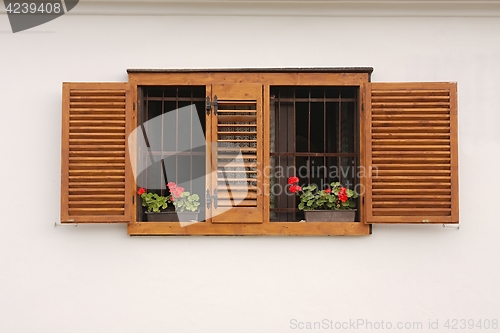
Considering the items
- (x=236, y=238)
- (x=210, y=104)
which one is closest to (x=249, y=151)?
(x=210, y=104)

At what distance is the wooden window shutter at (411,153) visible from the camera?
4.53 m

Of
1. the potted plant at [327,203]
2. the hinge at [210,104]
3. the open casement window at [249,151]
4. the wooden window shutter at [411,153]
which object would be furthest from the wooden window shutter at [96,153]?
the wooden window shutter at [411,153]

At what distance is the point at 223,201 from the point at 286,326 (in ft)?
3.68

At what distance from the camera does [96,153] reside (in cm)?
458

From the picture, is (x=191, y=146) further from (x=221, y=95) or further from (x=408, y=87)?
(x=408, y=87)

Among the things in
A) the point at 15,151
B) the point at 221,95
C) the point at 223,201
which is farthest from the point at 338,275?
the point at 15,151

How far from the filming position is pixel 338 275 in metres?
4.67

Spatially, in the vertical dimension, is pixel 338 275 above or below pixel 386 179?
below

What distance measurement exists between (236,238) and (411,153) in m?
1.54

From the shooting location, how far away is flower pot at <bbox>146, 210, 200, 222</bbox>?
4.68 m

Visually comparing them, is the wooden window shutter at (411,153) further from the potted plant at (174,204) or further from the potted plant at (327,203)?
the potted plant at (174,204)

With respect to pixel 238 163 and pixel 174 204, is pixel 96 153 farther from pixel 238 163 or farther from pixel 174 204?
pixel 238 163

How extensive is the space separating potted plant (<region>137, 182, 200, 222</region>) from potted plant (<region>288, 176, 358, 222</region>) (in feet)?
2.66

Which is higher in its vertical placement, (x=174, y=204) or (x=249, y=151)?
(x=249, y=151)
